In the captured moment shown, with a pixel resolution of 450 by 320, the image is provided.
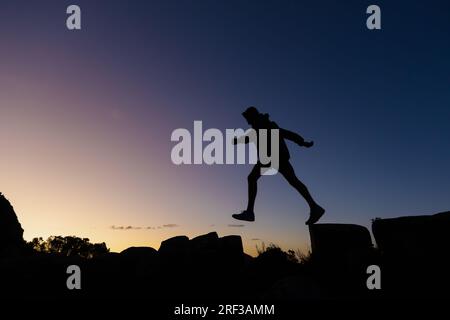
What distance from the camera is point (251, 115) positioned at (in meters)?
8.56

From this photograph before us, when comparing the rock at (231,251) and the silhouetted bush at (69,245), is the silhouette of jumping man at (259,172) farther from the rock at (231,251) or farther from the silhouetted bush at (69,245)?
the silhouetted bush at (69,245)

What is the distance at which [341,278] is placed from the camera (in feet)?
23.2

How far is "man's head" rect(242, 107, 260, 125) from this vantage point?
855 cm

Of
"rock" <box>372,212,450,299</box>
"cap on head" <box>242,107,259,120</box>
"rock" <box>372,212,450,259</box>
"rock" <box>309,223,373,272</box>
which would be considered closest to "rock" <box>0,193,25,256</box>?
"cap on head" <box>242,107,259,120</box>

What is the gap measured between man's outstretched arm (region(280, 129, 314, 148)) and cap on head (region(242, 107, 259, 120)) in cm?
72

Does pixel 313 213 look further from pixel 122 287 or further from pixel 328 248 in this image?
pixel 122 287

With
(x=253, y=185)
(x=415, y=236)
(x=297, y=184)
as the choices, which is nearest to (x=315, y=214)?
(x=297, y=184)

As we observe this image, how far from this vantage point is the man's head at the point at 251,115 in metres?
8.55

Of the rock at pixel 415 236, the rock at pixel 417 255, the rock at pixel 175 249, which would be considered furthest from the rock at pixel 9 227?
the rock at pixel 417 255

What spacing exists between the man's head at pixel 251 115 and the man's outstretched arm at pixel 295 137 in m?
0.70

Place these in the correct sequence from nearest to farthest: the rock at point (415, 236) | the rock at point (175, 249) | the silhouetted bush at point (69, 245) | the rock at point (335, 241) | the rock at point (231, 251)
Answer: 1. the rock at point (415, 236)
2. the rock at point (335, 241)
3. the rock at point (231, 251)
4. the rock at point (175, 249)
5. the silhouetted bush at point (69, 245)

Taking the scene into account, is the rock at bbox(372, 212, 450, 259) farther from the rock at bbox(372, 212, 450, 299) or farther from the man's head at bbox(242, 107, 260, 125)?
the man's head at bbox(242, 107, 260, 125)
